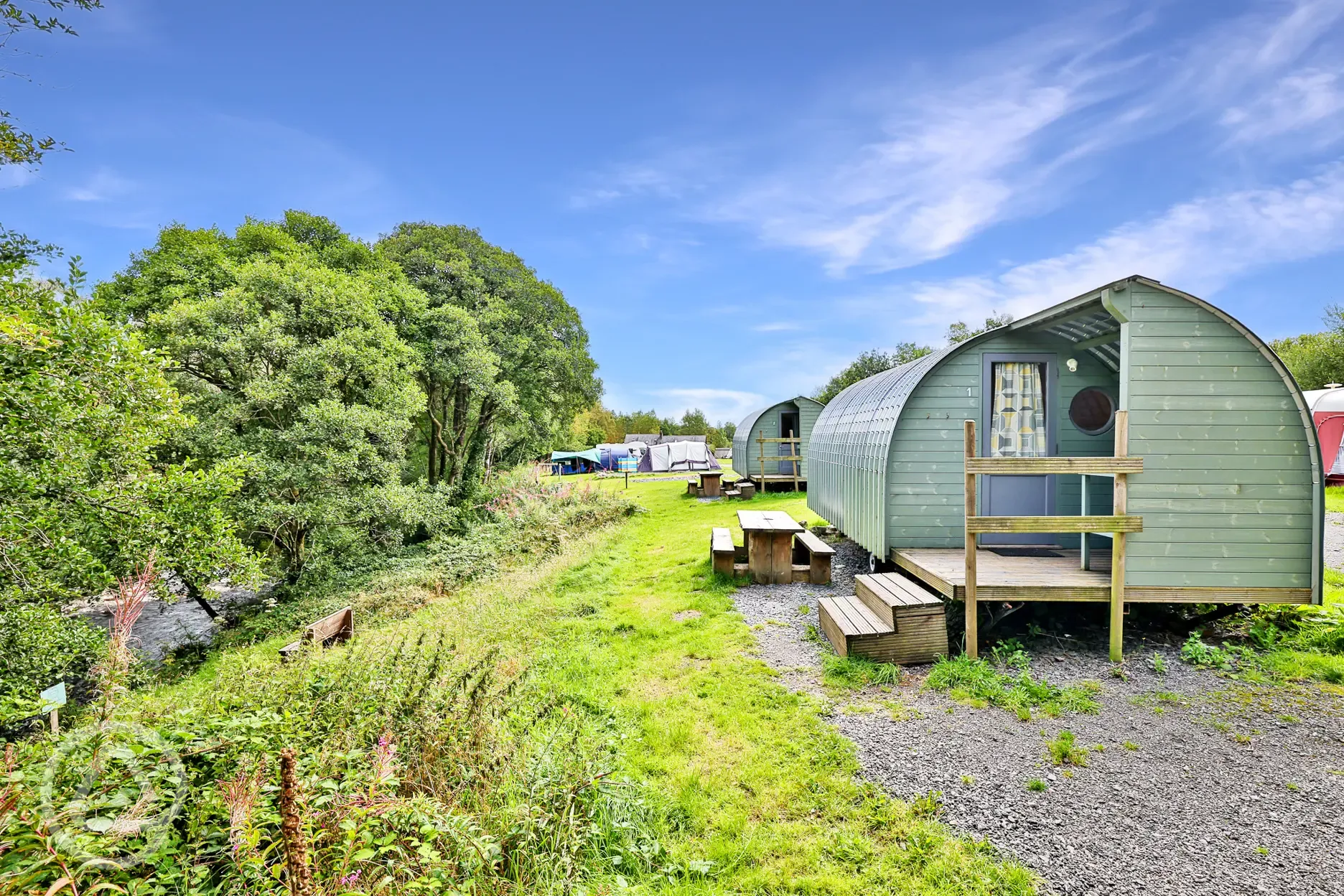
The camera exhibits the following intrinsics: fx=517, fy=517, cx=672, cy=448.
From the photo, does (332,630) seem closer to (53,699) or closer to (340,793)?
(53,699)

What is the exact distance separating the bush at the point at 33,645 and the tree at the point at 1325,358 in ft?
142

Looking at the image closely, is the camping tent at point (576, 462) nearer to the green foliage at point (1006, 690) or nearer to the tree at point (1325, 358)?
the green foliage at point (1006, 690)

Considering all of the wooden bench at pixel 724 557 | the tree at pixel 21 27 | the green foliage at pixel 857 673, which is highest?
the tree at pixel 21 27

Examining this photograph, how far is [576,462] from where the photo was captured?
37.9 meters

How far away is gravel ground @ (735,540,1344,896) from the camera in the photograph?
8.72 feet

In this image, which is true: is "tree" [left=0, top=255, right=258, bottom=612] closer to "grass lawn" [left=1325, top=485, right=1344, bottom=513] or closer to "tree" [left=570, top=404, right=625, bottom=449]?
"grass lawn" [left=1325, top=485, right=1344, bottom=513]

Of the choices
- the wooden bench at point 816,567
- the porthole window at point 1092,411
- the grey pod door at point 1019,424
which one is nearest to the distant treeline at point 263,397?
the wooden bench at point 816,567

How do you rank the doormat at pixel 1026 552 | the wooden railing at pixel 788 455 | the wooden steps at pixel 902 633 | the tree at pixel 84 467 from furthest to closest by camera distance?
the wooden railing at pixel 788 455 < the doormat at pixel 1026 552 < the tree at pixel 84 467 < the wooden steps at pixel 902 633

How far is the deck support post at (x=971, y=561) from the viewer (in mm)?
5121

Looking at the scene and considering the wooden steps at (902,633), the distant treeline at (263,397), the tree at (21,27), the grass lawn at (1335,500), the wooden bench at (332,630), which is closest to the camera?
the tree at (21,27)

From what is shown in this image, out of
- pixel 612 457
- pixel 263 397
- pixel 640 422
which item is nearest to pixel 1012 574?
pixel 263 397

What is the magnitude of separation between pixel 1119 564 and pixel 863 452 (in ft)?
12.4

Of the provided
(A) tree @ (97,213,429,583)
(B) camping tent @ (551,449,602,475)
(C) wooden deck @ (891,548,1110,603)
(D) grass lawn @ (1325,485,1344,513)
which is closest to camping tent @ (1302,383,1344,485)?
(D) grass lawn @ (1325,485,1344,513)

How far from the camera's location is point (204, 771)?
2.17 meters
